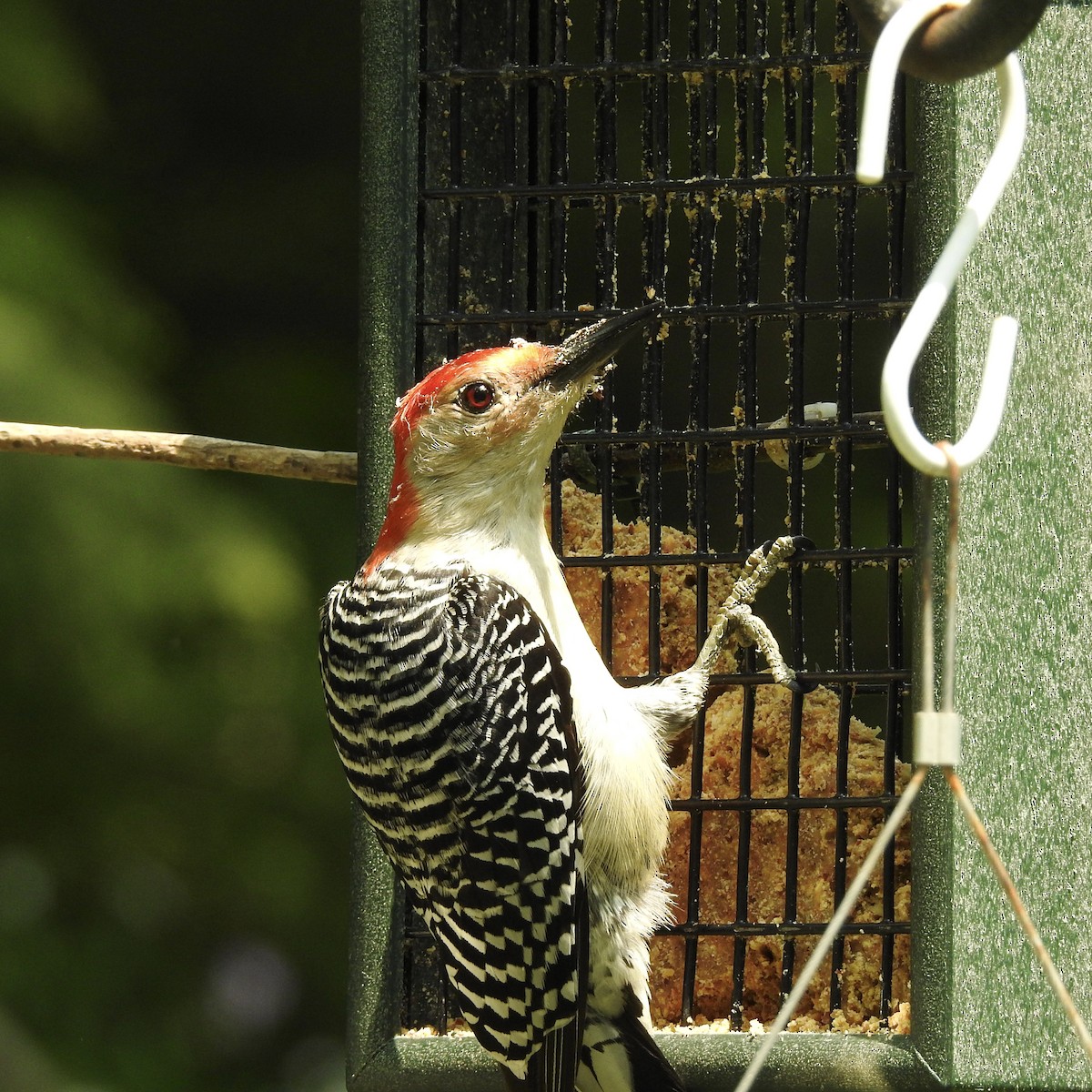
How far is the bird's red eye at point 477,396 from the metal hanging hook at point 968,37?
4.43 feet

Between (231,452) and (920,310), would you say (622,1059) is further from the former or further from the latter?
(920,310)

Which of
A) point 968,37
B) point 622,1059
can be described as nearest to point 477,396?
point 622,1059

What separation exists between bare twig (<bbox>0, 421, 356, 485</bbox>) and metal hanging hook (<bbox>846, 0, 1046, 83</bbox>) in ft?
5.71

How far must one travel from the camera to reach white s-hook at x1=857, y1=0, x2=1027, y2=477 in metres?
1.31

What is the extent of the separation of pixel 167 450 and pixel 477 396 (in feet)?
2.15

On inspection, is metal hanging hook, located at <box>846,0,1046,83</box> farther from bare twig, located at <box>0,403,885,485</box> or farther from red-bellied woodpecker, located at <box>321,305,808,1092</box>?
bare twig, located at <box>0,403,885,485</box>

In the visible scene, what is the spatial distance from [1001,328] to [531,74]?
69.0 inches

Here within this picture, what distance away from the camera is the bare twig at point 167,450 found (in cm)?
305

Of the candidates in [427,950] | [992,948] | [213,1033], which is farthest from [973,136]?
[213,1033]

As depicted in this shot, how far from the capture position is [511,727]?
8.64 ft

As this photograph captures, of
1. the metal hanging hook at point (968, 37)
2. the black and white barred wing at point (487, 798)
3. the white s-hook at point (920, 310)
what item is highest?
the metal hanging hook at point (968, 37)

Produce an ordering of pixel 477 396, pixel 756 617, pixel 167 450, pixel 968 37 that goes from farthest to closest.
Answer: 1. pixel 167 450
2. pixel 756 617
3. pixel 477 396
4. pixel 968 37

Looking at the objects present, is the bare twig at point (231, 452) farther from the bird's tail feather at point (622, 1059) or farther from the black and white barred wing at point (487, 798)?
the bird's tail feather at point (622, 1059)

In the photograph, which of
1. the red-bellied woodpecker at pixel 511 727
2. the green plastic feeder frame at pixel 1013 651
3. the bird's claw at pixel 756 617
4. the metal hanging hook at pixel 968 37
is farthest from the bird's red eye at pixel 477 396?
the metal hanging hook at pixel 968 37
